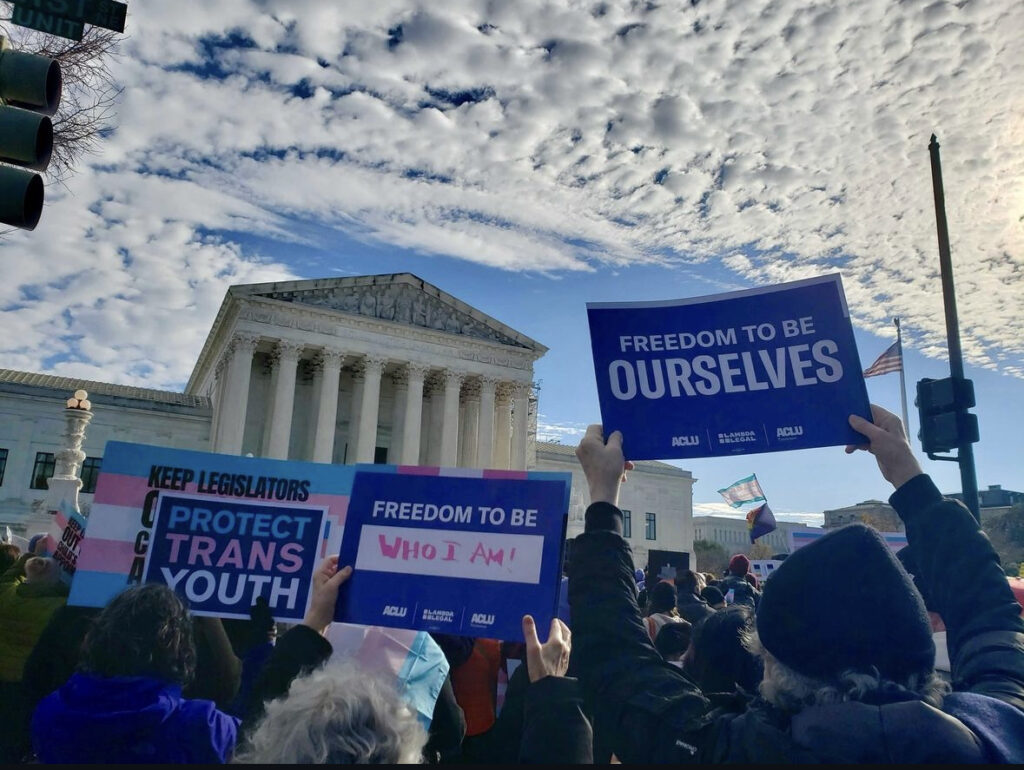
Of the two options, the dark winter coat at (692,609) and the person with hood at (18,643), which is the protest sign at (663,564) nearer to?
the dark winter coat at (692,609)

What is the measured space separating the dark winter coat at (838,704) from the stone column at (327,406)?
3715cm

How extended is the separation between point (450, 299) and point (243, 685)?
40.0 m

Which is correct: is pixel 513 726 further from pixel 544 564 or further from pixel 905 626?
pixel 905 626

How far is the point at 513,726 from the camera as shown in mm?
3639

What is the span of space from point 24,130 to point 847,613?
4875mm

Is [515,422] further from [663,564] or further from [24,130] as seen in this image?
[24,130]

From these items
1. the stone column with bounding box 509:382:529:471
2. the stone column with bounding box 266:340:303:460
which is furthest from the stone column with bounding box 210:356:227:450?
the stone column with bounding box 509:382:529:471

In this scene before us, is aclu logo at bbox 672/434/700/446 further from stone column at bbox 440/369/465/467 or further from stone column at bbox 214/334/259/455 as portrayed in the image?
stone column at bbox 440/369/465/467

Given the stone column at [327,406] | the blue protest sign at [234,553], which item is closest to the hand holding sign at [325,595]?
the blue protest sign at [234,553]

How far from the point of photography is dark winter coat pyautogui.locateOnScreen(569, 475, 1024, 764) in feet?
5.58

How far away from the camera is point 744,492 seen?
79.2 feet

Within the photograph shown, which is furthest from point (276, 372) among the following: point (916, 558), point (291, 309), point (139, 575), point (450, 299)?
point (916, 558)

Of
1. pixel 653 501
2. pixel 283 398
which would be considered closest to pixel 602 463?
pixel 283 398

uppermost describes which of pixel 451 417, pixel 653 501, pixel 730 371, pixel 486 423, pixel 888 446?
pixel 451 417
